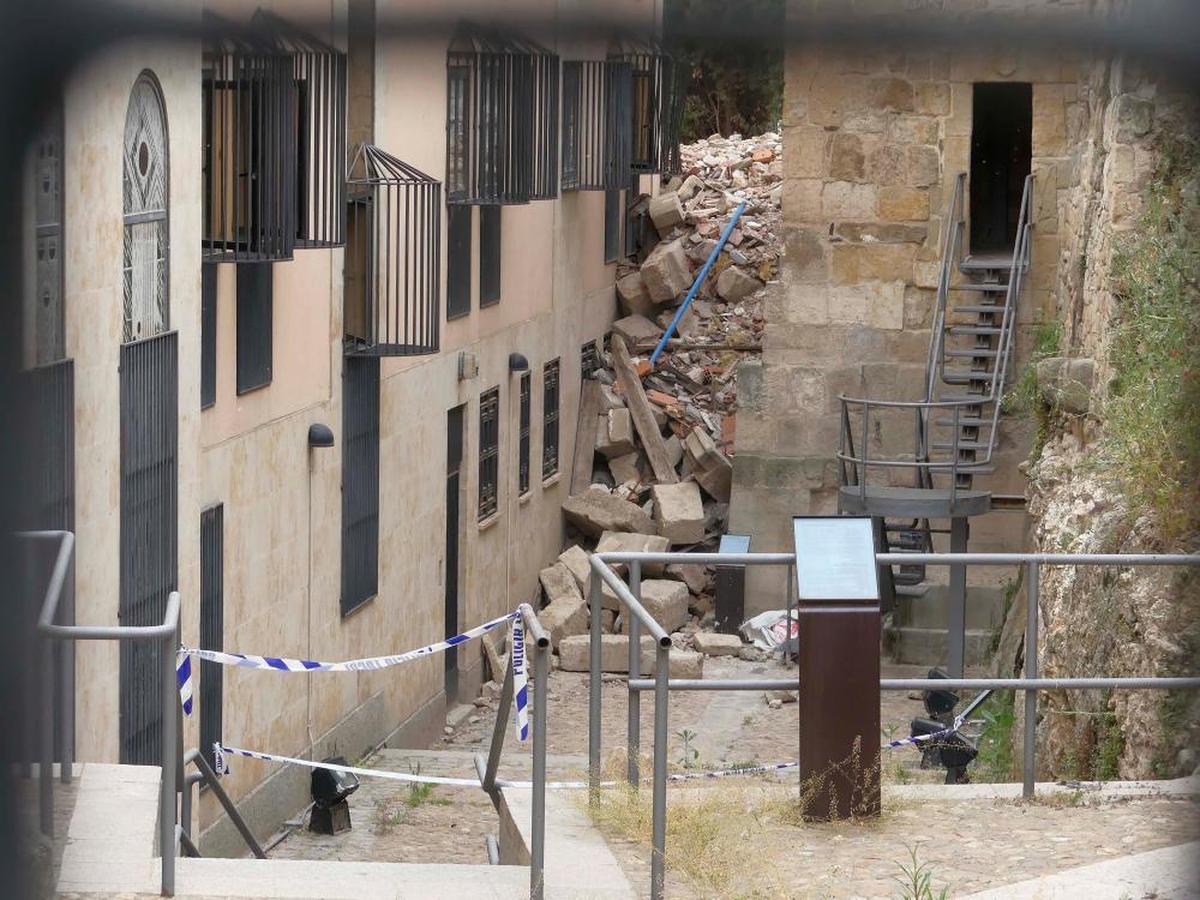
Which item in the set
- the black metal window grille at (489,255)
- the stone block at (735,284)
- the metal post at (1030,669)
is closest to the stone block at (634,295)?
the stone block at (735,284)

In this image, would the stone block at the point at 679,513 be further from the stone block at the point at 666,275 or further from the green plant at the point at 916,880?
the green plant at the point at 916,880

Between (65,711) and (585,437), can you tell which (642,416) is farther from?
(65,711)

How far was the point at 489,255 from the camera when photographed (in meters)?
18.8

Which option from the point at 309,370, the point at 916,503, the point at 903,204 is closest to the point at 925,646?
the point at 916,503

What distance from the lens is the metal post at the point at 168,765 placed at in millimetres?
6180

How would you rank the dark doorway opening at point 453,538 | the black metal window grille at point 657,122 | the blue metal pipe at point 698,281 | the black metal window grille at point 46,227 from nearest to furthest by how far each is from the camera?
the black metal window grille at point 46,227 → the dark doorway opening at point 453,538 → the black metal window grille at point 657,122 → the blue metal pipe at point 698,281

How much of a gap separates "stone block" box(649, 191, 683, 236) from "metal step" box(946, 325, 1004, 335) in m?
7.84

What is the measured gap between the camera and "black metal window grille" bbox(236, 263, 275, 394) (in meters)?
12.3

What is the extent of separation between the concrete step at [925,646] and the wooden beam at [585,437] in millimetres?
6597

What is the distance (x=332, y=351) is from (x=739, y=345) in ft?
35.6

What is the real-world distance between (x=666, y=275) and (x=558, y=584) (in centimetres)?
571

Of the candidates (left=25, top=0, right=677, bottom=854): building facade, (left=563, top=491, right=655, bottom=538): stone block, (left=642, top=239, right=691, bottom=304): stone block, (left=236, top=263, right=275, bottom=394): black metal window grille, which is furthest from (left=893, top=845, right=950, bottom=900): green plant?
(left=642, top=239, right=691, bottom=304): stone block

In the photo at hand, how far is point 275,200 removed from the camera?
11.8 metres

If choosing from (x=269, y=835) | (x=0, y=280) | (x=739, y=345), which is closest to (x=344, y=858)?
(x=269, y=835)
